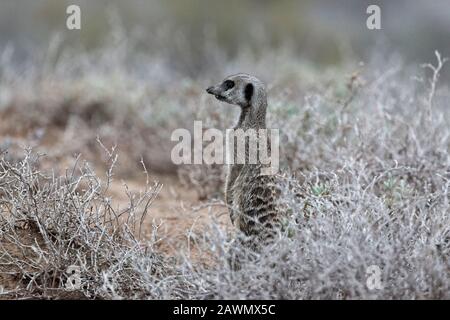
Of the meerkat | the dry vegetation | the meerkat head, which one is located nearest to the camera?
the dry vegetation

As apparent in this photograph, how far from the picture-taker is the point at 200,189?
5965mm

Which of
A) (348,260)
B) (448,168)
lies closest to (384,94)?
(448,168)

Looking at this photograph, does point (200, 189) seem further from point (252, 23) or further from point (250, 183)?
point (252, 23)

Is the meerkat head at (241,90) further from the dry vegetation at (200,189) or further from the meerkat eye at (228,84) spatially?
the dry vegetation at (200,189)

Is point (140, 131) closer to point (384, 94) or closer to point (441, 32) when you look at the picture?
point (384, 94)

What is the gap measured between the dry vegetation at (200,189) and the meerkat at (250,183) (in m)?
0.16

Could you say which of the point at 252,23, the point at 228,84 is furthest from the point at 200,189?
the point at 252,23

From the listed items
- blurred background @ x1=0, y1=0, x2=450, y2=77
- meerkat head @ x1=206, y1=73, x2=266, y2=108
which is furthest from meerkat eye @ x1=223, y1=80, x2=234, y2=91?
blurred background @ x1=0, y1=0, x2=450, y2=77

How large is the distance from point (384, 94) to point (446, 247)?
2.73 metres

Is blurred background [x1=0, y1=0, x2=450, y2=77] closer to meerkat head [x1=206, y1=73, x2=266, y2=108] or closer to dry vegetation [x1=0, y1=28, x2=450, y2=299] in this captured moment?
dry vegetation [x1=0, y1=28, x2=450, y2=299]

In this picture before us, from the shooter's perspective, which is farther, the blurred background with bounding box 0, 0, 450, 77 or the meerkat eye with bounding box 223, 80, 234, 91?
the blurred background with bounding box 0, 0, 450, 77

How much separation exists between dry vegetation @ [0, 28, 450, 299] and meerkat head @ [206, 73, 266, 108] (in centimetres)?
57

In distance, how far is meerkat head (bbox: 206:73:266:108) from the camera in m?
4.47

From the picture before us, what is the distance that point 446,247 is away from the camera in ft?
13.1
